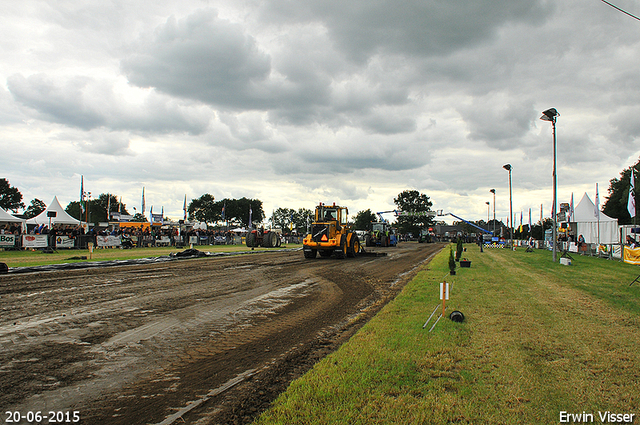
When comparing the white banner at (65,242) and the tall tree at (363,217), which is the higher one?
the tall tree at (363,217)

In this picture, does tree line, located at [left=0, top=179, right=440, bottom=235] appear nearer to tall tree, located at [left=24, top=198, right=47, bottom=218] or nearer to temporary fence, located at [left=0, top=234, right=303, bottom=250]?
tall tree, located at [left=24, top=198, right=47, bottom=218]

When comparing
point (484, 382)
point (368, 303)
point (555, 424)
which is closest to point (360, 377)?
point (484, 382)

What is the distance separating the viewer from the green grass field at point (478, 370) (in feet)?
10.3

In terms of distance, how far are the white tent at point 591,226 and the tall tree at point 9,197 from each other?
113 metres

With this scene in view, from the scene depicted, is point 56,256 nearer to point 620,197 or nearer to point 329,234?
point 329,234

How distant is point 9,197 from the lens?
8925cm

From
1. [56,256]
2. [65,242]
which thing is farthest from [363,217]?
[56,256]

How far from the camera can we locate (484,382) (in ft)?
12.1

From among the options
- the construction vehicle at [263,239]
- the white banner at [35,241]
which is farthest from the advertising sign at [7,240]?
the construction vehicle at [263,239]

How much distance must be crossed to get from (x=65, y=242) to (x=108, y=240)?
3.26 meters

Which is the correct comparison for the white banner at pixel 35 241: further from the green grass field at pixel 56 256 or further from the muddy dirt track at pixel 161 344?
the muddy dirt track at pixel 161 344

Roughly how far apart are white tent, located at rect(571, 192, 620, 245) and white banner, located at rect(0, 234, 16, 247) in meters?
38.9

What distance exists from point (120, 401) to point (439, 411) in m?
2.86

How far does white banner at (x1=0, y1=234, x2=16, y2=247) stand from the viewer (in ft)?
75.3
